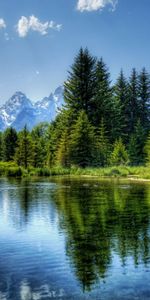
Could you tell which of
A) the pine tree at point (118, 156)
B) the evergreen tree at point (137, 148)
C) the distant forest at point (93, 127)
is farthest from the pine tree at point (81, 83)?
the pine tree at point (118, 156)

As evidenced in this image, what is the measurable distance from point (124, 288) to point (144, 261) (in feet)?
7.53

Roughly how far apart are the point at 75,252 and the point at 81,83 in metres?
71.8

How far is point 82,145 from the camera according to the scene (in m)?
65.6

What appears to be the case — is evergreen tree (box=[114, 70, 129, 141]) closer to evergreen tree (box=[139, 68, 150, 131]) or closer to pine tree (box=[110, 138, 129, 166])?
evergreen tree (box=[139, 68, 150, 131])

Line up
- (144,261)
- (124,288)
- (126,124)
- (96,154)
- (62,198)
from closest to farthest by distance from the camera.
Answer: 1. (124,288)
2. (144,261)
3. (62,198)
4. (96,154)
5. (126,124)

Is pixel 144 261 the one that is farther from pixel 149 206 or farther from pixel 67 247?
pixel 149 206

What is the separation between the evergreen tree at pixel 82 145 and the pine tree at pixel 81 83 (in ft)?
48.4

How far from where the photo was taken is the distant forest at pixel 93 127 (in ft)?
218

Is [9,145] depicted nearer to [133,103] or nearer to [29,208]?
[133,103]

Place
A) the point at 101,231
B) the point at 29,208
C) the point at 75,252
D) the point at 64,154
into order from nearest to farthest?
the point at 75,252 < the point at 101,231 < the point at 29,208 < the point at 64,154

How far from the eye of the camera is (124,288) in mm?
8609

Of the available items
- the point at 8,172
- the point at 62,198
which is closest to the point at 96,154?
the point at 8,172

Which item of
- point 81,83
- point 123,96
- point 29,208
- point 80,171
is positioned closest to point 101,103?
point 81,83

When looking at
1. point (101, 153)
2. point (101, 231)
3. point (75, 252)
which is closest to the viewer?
point (75, 252)
